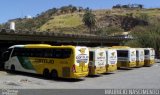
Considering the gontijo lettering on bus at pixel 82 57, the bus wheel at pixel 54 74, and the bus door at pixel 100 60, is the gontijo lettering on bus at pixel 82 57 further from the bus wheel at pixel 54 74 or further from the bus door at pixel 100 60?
the bus door at pixel 100 60

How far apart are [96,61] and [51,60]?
177 inches

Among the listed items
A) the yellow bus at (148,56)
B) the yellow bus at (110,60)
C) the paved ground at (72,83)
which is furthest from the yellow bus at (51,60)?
the yellow bus at (148,56)

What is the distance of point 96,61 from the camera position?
3503cm

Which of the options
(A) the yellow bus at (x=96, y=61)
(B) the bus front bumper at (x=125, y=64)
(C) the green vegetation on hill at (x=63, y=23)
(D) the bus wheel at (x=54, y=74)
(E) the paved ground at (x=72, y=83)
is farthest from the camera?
(C) the green vegetation on hill at (x=63, y=23)

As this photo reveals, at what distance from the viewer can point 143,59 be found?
51969mm

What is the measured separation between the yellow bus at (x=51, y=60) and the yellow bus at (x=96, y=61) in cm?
233

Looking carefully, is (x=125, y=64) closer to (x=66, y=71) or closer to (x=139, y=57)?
(x=139, y=57)

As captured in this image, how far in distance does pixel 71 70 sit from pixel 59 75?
Result: 1.70 metres

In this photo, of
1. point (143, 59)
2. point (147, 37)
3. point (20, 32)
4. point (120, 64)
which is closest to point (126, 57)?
point (120, 64)

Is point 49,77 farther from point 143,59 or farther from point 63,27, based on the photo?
point 63,27

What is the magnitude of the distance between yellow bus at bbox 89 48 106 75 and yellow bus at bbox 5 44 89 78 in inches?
91.6

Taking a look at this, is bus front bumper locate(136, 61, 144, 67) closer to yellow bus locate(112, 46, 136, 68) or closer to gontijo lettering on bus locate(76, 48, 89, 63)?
yellow bus locate(112, 46, 136, 68)

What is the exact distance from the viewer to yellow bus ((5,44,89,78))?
31281mm

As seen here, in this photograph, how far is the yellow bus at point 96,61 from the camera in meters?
34.9
